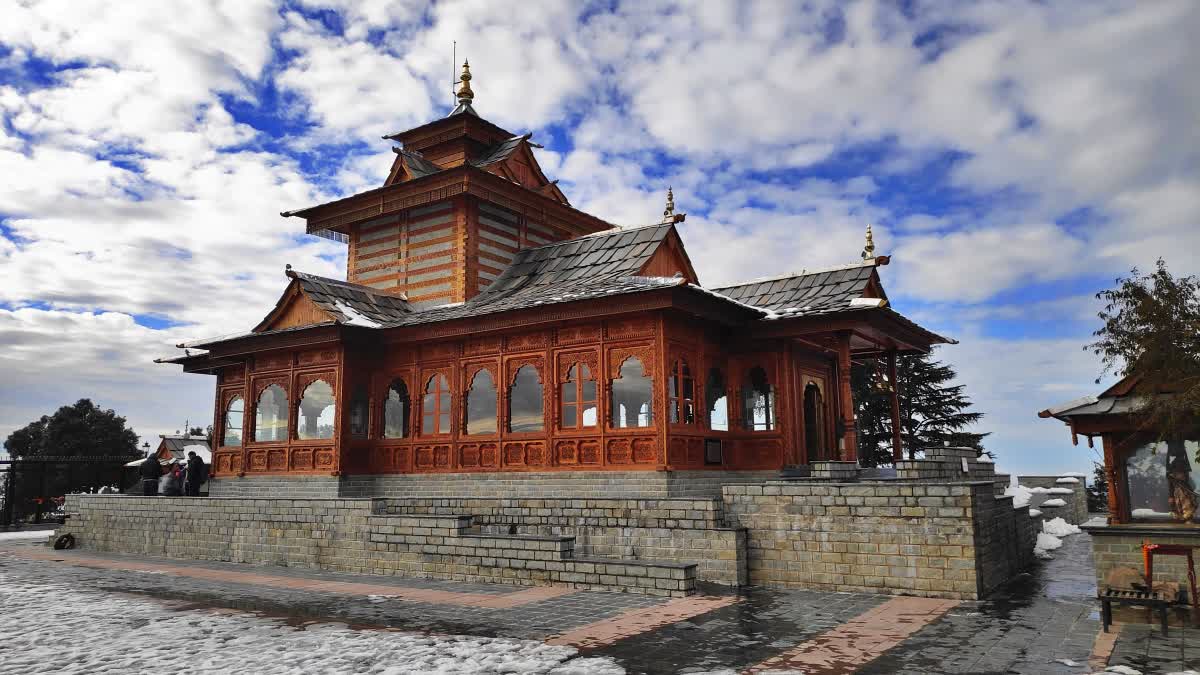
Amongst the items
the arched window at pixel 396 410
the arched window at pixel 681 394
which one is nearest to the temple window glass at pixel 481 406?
the arched window at pixel 396 410

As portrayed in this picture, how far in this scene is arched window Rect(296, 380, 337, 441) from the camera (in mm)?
19188

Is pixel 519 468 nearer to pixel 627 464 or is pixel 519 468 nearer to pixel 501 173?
pixel 627 464

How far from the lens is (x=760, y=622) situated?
9.20 m

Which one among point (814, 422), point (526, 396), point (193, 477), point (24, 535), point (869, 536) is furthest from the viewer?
point (24, 535)

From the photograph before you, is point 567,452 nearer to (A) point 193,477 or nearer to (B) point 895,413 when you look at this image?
(B) point 895,413

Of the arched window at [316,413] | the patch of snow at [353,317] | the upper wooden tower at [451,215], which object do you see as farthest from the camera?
the upper wooden tower at [451,215]

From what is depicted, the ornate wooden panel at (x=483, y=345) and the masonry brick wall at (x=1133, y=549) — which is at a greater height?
the ornate wooden panel at (x=483, y=345)

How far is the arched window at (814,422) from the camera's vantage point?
58.9 ft

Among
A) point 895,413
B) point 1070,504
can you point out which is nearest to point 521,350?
point 895,413

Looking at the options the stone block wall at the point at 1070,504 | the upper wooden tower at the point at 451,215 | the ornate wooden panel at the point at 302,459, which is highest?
the upper wooden tower at the point at 451,215

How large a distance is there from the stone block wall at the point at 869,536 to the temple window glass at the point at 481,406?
6.88 metres

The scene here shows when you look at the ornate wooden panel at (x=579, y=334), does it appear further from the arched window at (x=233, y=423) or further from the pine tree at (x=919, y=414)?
the pine tree at (x=919, y=414)

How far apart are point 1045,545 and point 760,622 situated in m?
10.1

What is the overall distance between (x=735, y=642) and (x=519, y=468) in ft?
28.4
